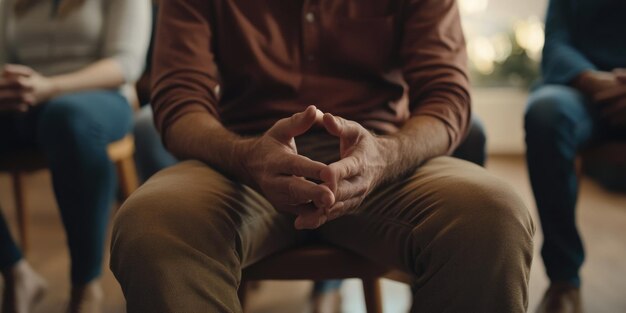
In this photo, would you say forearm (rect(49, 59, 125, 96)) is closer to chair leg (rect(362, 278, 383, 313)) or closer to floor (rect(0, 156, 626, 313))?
floor (rect(0, 156, 626, 313))

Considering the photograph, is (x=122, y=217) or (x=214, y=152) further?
(x=214, y=152)

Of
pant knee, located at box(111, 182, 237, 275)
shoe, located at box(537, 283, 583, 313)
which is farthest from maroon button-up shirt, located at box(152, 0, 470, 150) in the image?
shoe, located at box(537, 283, 583, 313)

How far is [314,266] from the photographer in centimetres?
90

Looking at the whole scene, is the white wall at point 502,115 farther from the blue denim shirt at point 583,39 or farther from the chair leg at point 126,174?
the chair leg at point 126,174

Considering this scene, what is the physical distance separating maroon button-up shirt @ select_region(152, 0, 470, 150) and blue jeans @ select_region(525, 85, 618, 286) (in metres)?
0.33

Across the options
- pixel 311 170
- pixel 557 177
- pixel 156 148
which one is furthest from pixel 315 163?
pixel 557 177

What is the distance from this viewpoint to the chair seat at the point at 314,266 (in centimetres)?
89

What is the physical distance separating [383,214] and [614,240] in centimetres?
146

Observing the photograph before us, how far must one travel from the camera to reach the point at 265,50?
3.57ft

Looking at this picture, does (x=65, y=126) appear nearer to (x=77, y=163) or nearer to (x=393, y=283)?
(x=77, y=163)

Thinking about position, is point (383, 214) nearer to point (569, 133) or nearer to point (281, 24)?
point (281, 24)

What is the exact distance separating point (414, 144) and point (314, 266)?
9.3 inches

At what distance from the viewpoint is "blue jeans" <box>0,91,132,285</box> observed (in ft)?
4.34

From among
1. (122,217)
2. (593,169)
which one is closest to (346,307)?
(122,217)
